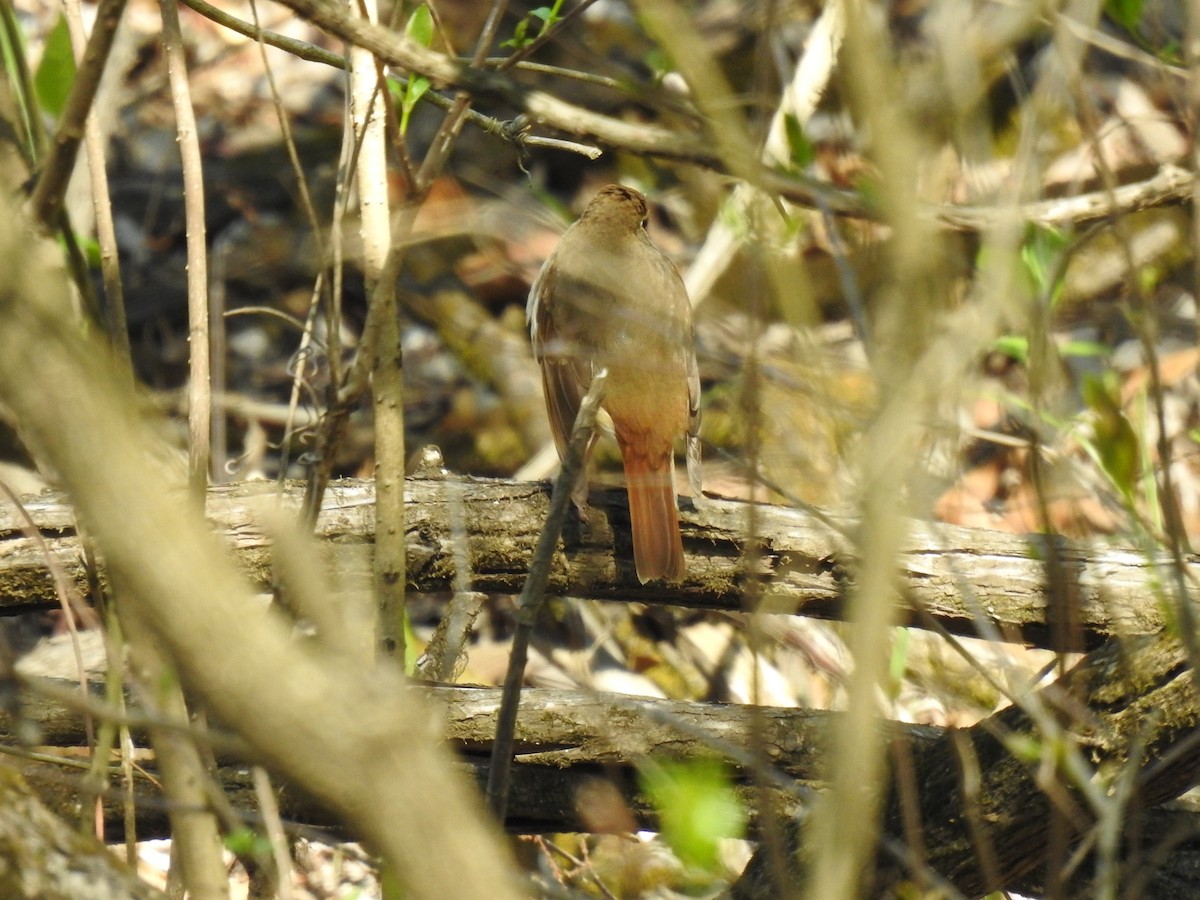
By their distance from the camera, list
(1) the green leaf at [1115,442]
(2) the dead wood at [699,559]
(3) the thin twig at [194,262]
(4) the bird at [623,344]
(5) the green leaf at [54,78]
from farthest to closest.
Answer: (4) the bird at [623,344]
(5) the green leaf at [54,78]
(2) the dead wood at [699,559]
(1) the green leaf at [1115,442]
(3) the thin twig at [194,262]

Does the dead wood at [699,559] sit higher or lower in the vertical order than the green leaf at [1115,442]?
lower

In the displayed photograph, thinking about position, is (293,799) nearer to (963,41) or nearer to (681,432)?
(681,432)

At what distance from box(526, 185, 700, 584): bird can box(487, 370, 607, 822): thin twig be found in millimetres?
1295

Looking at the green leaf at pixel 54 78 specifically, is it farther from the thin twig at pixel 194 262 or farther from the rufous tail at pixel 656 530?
the rufous tail at pixel 656 530

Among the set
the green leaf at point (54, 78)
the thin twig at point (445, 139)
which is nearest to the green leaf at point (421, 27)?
the thin twig at point (445, 139)

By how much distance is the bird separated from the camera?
3.56m

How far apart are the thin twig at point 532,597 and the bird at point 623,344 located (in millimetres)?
1295

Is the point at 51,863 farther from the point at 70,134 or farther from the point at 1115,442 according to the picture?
the point at 1115,442

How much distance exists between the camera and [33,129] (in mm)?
2340

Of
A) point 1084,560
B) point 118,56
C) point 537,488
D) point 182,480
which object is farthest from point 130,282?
point 1084,560

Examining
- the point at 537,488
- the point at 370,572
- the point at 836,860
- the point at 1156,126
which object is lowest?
the point at 836,860

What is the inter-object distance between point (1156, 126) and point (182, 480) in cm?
500

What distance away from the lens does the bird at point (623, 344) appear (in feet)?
11.7

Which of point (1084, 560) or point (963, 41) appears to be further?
point (1084, 560)
